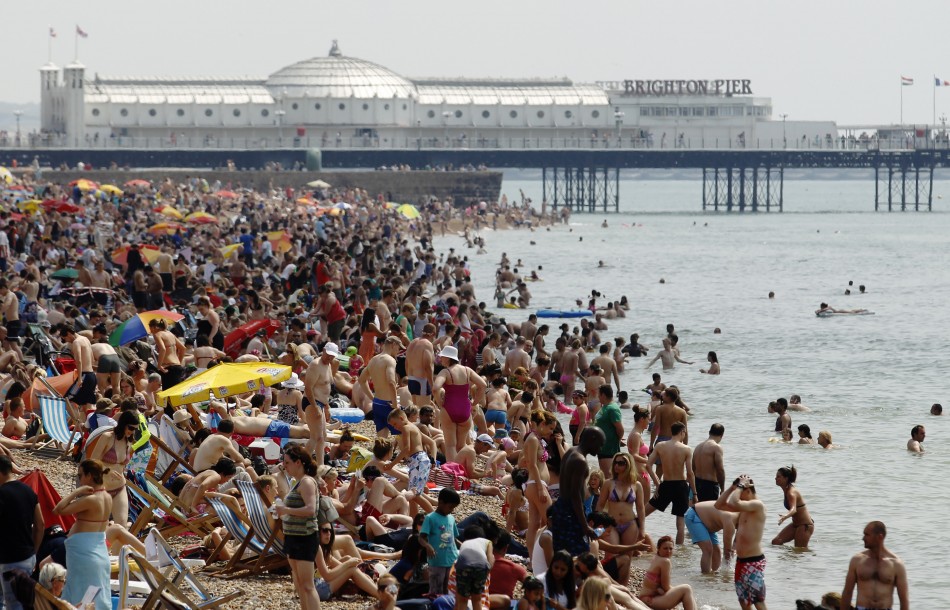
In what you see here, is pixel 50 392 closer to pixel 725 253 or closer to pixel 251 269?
pixel 251 269

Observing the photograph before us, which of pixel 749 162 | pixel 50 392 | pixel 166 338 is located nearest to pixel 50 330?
pixel 166 338

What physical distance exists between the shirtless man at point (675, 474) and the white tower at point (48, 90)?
7881cm

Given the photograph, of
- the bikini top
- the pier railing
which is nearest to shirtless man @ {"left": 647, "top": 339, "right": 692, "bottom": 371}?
the bikini top

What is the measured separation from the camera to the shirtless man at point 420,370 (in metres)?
14.0

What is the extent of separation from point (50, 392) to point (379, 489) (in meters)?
4.25

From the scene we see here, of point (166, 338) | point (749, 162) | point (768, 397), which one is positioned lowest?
point (768, 397)

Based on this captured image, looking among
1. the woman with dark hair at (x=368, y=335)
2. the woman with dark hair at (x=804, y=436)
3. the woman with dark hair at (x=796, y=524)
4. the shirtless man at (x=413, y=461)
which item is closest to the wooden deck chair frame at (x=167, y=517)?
the shirtless man at (x=413, y=461)

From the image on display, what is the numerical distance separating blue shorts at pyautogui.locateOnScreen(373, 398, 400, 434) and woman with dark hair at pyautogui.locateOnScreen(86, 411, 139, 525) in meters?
4.41

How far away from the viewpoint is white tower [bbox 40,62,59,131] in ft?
282

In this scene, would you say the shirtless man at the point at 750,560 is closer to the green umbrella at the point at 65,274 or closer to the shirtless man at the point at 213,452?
the shirtless man at the point at 213,452

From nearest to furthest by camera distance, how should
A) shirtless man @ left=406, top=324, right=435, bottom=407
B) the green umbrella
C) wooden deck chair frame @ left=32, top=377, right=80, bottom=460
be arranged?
wooden deck chair frame @ left=32, top=377, right=80, bottom=460
shirtless man @ left=406, top=324, right=435, bottom=407
the green umbrella

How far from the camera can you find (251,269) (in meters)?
27.7

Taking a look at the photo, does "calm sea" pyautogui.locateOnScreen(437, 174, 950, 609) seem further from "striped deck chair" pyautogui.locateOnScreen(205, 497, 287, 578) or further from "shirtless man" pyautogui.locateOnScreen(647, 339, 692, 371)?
"striped deck chair" pyautogui.locateOnScreen(205, 497, 287, 578)

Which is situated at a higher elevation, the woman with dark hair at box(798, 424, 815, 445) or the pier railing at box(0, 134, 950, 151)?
the pier railing at box(0, 134, 950, 151)
